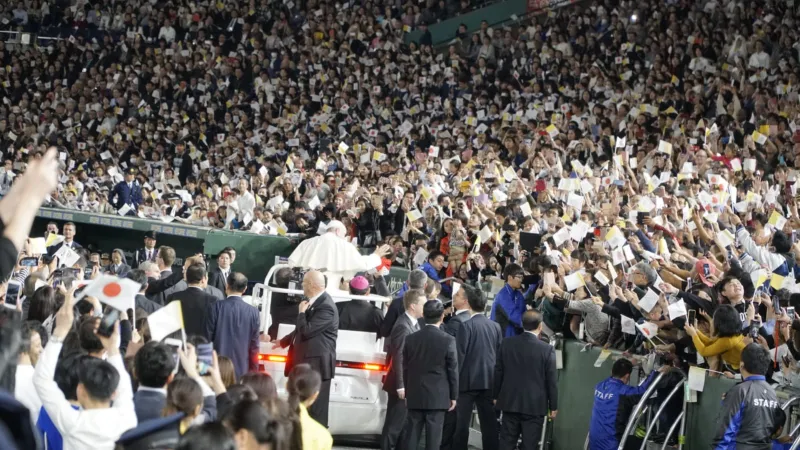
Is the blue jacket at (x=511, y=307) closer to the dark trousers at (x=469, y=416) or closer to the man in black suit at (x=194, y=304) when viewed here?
the dark trousers at (x=469, y=416)

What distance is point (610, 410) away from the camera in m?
9.72

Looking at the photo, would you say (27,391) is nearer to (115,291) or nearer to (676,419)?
(115,291)

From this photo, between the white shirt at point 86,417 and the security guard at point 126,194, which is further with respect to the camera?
the security guard at point 126,194

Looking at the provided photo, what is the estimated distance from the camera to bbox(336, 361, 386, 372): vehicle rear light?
34.5 ft

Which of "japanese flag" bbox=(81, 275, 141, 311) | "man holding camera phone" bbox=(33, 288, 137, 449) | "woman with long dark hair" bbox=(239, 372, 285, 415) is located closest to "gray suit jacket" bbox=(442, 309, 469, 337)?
"woman with long dark hair" bbox=(239, 372, 285, 415)

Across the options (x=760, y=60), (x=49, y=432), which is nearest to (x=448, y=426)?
(x=49, y=432)

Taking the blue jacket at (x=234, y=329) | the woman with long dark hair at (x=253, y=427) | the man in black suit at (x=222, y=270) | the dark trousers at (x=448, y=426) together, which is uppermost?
the man in black suit at (x=222, y=270)

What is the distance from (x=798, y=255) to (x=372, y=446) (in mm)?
4389

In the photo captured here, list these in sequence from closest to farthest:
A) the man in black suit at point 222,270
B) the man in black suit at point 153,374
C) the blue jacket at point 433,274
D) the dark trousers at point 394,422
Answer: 1. the man in black suit at point 153,374
2. the dark trousers at point 394,422
3. the blue jacket at point 433,274
4. the man in black suit at point 222,270

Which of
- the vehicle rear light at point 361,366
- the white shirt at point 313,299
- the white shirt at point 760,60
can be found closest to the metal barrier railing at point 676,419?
the vehicle rear light at point 361,366

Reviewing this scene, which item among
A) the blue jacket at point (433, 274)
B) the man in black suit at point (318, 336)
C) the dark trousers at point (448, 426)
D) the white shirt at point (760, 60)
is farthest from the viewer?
the white shirt at point (760, 60)

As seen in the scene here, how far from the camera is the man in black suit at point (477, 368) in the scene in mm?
10672

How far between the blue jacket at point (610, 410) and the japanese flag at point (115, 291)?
494cm

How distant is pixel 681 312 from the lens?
911 centimetres
